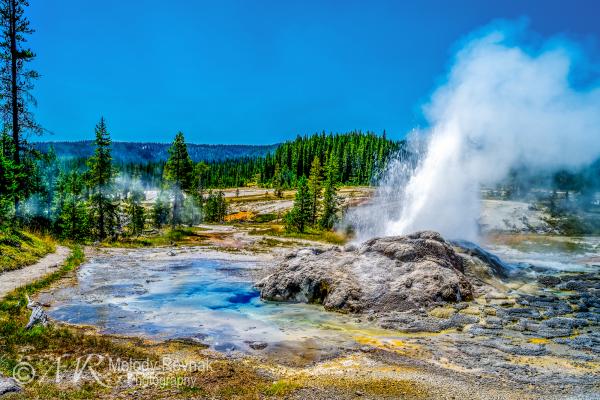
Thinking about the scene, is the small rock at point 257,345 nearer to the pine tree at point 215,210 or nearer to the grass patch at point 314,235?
the grass patch at point 314,235

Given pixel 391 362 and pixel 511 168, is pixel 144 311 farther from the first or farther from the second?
pixel 511 168

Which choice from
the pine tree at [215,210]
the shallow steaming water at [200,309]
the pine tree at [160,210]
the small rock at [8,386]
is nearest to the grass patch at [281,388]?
the shallow steaming water at [200,309]

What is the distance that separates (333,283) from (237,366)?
33.9 ft

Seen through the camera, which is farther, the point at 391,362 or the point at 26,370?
the point at 391,362

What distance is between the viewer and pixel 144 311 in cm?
1934

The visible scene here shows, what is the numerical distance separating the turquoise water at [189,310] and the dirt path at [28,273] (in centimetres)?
189

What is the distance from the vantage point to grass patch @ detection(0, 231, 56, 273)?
25.2m

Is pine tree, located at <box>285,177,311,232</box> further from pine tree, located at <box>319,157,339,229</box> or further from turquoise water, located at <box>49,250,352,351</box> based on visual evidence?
turquoise water, located at <box>49,250,352,351</box>

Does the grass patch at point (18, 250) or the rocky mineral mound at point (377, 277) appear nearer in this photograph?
the rocky mineral mound at point (377, 277)

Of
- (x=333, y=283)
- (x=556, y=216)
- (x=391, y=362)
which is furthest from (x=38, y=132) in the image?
Result: (x=556, y=216)

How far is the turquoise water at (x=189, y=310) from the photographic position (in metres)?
15.9

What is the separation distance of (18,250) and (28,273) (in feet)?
15.8

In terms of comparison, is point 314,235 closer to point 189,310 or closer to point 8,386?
point 189,310

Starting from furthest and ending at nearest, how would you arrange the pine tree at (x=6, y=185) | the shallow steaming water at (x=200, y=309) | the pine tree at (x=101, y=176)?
the pine tree at (x=101, y=176), the pine tree at (x=6, y=185), the shallow steaming water at (x=200, y=309)
